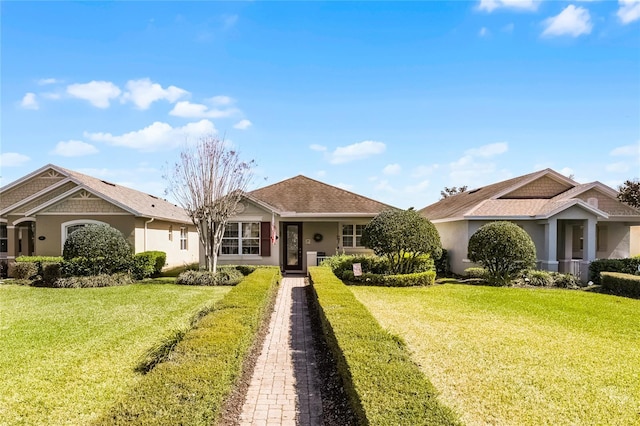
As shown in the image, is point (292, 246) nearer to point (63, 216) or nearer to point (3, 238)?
point (63, 216)

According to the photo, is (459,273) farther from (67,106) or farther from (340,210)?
(67,106)

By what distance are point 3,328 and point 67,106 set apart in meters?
6.91

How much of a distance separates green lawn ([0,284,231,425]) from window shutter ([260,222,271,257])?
4.65 m

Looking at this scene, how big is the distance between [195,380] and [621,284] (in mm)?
15142

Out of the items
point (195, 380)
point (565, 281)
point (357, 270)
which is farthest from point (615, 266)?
point (195, 380)

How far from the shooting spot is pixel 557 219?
17281mm

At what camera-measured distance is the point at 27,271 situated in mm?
16641

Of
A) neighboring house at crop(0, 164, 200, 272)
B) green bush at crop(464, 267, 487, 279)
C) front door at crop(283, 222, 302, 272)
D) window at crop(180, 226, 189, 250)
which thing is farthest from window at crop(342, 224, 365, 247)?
window at crop(180, 226, 189, 250)

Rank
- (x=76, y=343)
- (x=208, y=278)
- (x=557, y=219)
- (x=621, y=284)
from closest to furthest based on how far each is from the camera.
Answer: (x=76, y=343) → (x=621, y=284) → (x=208, y=278) → (x=557, y=219)

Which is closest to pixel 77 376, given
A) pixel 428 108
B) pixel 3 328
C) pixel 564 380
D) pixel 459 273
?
pixel 3 328

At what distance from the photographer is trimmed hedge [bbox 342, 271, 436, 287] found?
1488 cm

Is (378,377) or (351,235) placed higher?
(351,235)

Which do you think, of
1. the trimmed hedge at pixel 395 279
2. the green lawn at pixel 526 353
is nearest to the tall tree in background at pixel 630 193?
the green lawn at pixel 526 353

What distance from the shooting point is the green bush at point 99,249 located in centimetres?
1498
